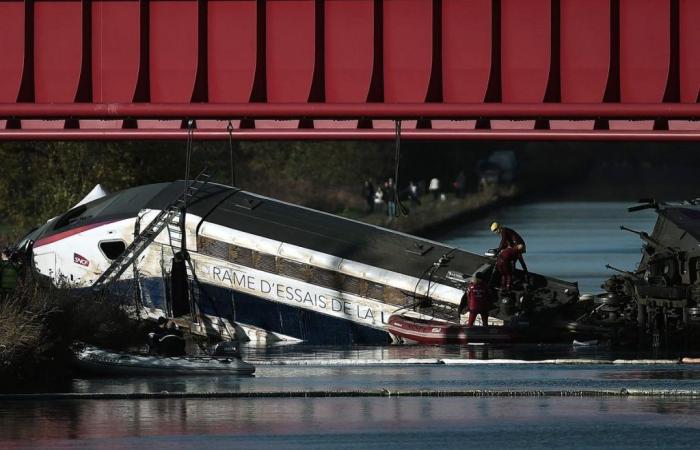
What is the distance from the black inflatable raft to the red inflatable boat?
7290 mm

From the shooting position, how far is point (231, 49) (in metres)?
27.9

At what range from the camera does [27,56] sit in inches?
1101

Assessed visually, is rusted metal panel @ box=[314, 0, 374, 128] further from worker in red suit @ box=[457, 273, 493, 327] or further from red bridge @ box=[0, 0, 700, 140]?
worker in red suit @ box=[457, 273, 493, 327]

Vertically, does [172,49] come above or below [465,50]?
above

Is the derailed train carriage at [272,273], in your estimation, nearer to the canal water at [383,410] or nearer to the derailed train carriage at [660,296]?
the derailed train carriage at [660,296]

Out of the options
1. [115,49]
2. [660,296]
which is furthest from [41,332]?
[660,296]

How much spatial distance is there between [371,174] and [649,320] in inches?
2381

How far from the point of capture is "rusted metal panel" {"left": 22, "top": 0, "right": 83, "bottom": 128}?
28.0 m

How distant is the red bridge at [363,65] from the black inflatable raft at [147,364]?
13.1 feet

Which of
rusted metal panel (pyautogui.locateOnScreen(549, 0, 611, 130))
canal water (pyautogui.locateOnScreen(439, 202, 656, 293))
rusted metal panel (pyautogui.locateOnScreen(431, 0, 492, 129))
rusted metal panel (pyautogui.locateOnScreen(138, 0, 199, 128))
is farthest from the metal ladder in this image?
canal water (pyautogui.locateOnScreen(439, 202, 656, 293))

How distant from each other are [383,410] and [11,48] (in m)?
10.2

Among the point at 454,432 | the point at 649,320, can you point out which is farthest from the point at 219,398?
the point at 649,320

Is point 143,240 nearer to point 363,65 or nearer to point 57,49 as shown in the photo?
point 57,49

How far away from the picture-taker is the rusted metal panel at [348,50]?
2752cm
